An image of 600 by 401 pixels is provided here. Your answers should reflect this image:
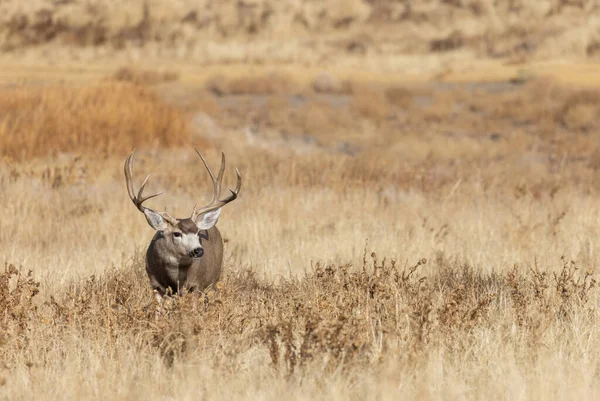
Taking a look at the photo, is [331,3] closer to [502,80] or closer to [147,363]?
[502,80]

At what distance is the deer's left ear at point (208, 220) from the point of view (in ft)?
21.4

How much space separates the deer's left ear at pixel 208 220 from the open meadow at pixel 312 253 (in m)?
0.42

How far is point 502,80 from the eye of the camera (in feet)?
119

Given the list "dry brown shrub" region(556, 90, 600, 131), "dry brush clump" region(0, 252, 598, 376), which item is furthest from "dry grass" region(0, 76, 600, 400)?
"dry brown shrub" region(556, 90, 600, 131)

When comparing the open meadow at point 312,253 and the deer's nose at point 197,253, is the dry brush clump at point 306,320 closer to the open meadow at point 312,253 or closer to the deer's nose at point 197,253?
the open meadow at point 312,253

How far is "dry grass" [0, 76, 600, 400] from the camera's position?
5172 mm

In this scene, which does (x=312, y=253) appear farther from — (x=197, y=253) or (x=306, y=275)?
(x=197, y=253)

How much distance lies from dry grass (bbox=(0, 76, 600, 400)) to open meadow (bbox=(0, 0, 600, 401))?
0.9 inches

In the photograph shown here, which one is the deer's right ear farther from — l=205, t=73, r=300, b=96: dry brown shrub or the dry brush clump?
l=205, t=73, r=300, b=96: dry brown shrub

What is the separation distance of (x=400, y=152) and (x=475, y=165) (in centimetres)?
325

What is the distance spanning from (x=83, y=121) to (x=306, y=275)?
958 cm

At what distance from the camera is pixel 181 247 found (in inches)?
250

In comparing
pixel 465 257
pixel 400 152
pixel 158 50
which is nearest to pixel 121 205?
pixel 465 257

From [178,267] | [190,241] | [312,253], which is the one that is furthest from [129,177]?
[312,253]
